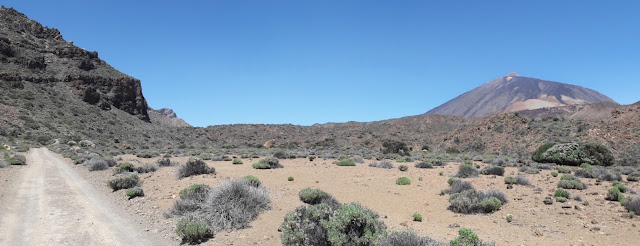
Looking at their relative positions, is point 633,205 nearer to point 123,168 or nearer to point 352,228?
point 352,228

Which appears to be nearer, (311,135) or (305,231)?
(305,231)

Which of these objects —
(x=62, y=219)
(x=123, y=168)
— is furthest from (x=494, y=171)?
(x=123, y=168)

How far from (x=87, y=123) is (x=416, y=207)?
54.4 metres

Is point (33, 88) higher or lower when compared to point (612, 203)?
higher

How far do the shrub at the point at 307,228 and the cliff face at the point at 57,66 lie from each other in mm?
62335

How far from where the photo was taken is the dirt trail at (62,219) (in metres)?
6.84

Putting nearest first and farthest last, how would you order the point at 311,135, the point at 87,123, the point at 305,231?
the point at 305,231 → the point at 87,123 → the point at 311,135

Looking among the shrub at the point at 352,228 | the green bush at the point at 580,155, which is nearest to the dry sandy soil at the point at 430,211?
the shrub at the point at 352,228

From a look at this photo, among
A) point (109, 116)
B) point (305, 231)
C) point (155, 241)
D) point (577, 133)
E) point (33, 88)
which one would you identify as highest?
point (33, 88)

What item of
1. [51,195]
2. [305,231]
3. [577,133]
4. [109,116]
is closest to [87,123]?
[109,116]

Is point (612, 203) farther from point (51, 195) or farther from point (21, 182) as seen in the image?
point (21, 182)

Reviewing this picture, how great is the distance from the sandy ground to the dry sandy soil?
19mm

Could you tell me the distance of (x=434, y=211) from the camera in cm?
1009

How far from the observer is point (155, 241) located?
698cm
